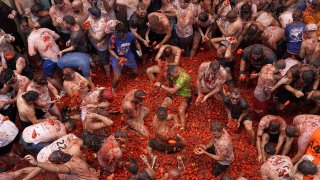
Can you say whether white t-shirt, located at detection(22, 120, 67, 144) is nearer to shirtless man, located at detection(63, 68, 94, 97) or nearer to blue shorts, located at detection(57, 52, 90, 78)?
shirtless man, located at detection(63, 68, 94, 97)

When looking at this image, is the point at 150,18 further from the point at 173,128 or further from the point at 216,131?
the point at 216,131

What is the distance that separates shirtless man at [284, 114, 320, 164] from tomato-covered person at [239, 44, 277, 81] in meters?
1.35

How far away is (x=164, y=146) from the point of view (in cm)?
673

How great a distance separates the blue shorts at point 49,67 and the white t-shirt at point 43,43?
0.35 feet

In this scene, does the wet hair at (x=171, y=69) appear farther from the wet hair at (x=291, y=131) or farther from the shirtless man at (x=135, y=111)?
the wet hair at (x=291, y=131)

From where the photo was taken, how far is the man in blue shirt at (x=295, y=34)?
7398 mm

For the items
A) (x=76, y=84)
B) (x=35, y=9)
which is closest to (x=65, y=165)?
(x=76, y=84)

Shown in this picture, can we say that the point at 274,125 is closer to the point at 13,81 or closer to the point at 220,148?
the point at 220,148

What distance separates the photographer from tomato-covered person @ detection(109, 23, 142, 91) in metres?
7.69

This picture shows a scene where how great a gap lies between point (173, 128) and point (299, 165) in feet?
8.17

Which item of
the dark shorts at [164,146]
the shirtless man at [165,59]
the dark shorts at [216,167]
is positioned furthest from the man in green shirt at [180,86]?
the dark shorts at [216,167]

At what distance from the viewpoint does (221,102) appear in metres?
7.89

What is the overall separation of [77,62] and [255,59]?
374 cm

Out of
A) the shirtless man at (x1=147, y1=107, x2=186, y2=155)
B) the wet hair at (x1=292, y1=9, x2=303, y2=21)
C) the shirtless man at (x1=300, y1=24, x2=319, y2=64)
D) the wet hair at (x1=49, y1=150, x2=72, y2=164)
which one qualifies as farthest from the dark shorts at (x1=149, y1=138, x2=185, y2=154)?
the wet hair at (x1=292, y1=9, x2=303, y2=21)
